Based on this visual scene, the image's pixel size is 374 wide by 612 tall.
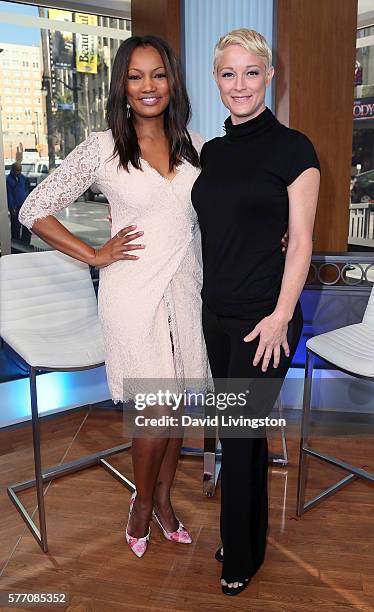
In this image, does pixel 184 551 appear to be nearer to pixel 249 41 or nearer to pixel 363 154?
pixel 249 41

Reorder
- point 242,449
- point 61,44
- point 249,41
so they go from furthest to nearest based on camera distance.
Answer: point 61,44
point 242,449
point 249,41

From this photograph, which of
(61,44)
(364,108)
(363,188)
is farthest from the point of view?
(363,188)

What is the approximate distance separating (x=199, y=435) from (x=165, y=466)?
2.79ft

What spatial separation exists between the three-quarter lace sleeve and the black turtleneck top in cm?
33

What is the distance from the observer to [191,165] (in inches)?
73.2

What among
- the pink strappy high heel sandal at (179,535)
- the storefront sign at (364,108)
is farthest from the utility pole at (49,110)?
the pink strappy high heel sandal at (179,535)

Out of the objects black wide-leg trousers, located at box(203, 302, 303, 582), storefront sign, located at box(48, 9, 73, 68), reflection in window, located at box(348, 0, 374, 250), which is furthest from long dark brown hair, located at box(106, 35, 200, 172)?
reflection in window, located at box(348, 0, 374, 250)

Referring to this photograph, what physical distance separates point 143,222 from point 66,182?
26cm

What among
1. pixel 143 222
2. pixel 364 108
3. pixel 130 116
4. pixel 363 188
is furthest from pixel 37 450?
pixel 363 188

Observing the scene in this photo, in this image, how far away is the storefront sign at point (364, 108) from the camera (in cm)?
644

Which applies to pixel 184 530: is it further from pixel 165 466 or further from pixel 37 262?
pixel 37 262

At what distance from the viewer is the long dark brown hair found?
174 centimetres

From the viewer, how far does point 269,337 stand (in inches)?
65.4

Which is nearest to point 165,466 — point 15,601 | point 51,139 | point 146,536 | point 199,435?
point 146,536
